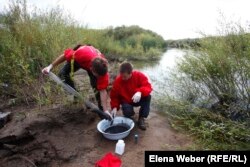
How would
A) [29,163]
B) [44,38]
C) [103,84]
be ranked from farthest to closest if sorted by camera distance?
[44,38] → [103,84] → [29,163]

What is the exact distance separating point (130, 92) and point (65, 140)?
1.10m

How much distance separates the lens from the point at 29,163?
3.89m

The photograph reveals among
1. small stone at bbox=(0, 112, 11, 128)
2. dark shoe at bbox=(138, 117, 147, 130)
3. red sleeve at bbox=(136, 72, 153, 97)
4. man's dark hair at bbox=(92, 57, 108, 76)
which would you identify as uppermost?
man's dark hair at bbox=(92, 57, 108, 76)

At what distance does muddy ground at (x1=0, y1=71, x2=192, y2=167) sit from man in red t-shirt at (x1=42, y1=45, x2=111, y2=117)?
1.41ft

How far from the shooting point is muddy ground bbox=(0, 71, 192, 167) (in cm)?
399

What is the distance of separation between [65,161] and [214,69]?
8.28 feet

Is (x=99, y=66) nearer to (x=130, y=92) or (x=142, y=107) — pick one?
(x=130, y=92)

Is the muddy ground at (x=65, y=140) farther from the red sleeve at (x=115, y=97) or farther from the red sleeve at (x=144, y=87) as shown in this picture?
the red sleeve at (x=144, y=87)

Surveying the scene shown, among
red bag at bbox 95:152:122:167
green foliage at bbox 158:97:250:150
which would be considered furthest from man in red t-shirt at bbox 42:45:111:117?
green foliage at bbox 158:97:250:150

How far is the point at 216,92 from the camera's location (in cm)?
512

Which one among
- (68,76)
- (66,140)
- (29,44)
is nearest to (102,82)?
(68,76)

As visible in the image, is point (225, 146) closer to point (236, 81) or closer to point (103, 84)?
point (236, 81)

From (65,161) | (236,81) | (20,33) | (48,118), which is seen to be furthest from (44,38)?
(236,81)

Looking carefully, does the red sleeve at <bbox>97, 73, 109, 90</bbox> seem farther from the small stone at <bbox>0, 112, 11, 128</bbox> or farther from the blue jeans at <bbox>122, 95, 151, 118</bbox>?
the small stone at <bbox>0, 112, 11, 128</bbox>
